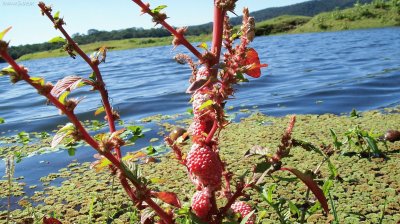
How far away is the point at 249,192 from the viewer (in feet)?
7.19

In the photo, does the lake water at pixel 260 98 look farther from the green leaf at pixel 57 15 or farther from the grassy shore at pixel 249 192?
the green leaf at pixel 57 15

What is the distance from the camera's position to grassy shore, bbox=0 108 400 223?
1939 millimetres

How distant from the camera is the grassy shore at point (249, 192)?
1.94 m

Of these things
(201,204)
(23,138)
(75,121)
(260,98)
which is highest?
(75,121)

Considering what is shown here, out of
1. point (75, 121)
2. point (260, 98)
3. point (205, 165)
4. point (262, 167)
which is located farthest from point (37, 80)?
point (260, 98)

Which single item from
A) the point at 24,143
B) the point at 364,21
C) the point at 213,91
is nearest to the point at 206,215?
the point at 213,91

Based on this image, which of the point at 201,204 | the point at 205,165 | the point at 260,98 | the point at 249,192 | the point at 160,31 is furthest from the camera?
the point at 160,31

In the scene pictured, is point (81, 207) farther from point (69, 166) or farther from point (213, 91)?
point (213, 91)

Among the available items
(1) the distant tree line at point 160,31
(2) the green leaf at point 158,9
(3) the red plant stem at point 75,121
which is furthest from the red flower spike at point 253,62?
(1) the distant tree line at point 160,31

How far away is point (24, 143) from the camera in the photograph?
407 cm

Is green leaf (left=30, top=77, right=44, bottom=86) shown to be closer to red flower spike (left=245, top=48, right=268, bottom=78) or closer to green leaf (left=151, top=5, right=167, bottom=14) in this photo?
green leaf (left=151, top=5, right=167, bottom=14)

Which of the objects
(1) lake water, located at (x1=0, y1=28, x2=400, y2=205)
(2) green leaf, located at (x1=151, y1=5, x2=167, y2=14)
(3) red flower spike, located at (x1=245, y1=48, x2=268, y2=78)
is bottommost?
(1) lake water, located at (x1=0, y1=28, x2=400, y2=205)

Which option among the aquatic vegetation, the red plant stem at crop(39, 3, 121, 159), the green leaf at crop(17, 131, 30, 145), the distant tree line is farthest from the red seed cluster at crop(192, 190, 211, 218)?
the distant tree line

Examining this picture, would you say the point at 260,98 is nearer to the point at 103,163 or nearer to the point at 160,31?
the point at 103,163
